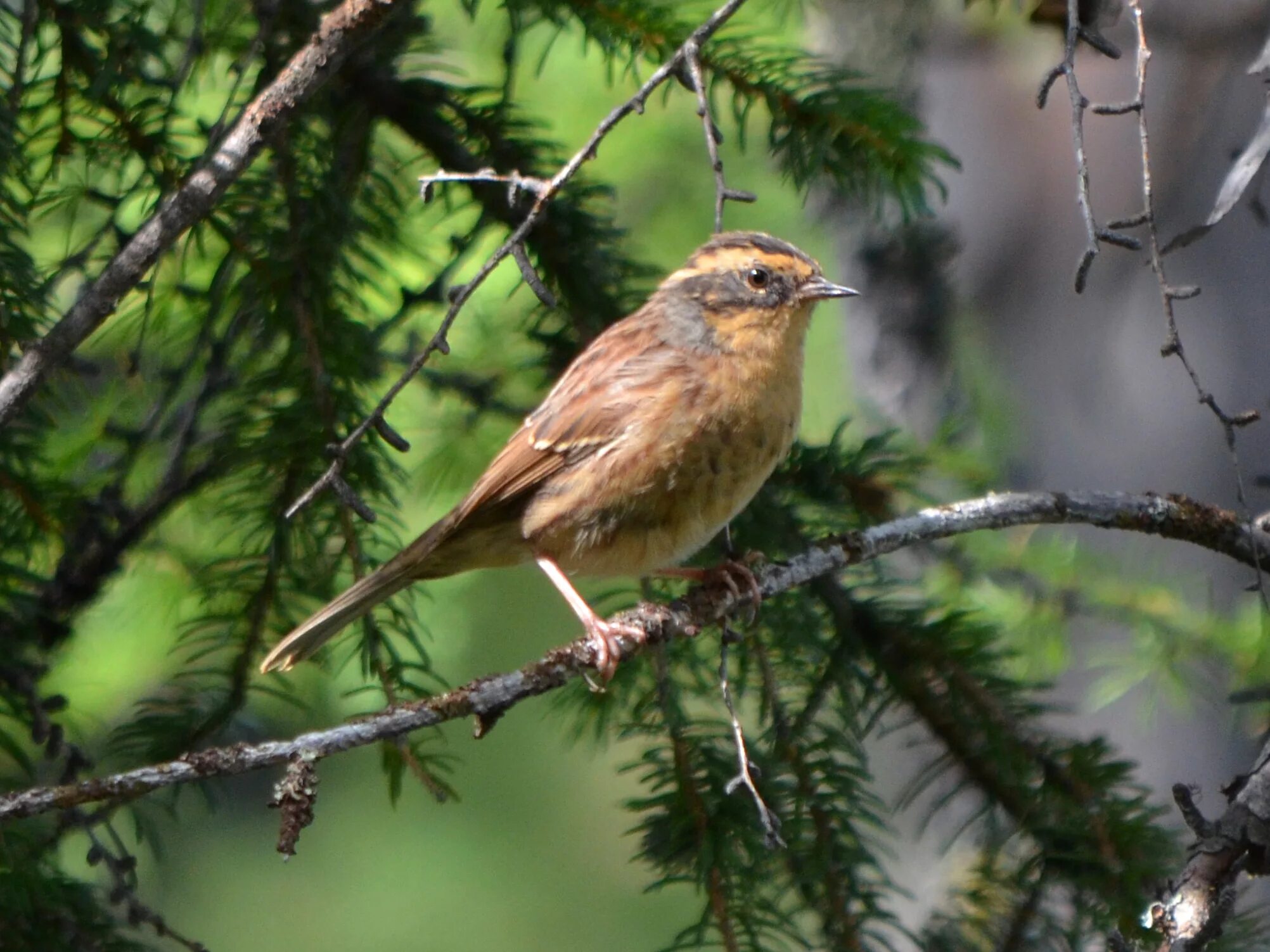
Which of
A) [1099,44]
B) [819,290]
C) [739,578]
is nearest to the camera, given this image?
[1099,44]

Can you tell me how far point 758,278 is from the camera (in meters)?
3.88

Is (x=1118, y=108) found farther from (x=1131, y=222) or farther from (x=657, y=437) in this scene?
(x=657, y=437)

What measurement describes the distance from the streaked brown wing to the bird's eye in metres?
0.35

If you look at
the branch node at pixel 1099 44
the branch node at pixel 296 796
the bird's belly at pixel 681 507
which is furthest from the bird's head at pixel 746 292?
the branch node at pixel 296 796

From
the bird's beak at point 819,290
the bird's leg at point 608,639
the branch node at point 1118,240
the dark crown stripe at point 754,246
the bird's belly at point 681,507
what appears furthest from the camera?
the dark crown stripe at point 754,246

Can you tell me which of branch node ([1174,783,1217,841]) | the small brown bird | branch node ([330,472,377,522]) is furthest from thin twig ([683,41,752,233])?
branch node ([1174,783,1217,841])

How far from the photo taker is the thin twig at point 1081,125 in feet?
6.50

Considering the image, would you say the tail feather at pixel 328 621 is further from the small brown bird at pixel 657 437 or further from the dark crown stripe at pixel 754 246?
the dark crown stripe at pixel 754 246

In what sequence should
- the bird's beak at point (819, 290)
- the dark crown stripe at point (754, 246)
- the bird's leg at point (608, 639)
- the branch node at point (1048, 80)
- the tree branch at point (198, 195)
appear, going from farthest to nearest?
the dark crown stripe at point (754, 246)
the bird's beak at point (819, 290)
the bird's leg at point (608, 639)
the tree branch at point (198, 195)
the branch node at point (1048, 80)

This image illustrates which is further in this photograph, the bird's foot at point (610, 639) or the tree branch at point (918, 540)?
the bird's foot at point (610, 639)

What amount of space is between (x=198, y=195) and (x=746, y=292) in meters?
1.84

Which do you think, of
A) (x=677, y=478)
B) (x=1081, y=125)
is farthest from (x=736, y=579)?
(x=1081, y=125)

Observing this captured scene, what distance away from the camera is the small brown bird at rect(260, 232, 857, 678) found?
3.42m

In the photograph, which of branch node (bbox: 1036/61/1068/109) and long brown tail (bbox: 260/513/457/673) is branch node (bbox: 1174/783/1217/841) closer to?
branch node (bbox: 1036/61/1068/109)
